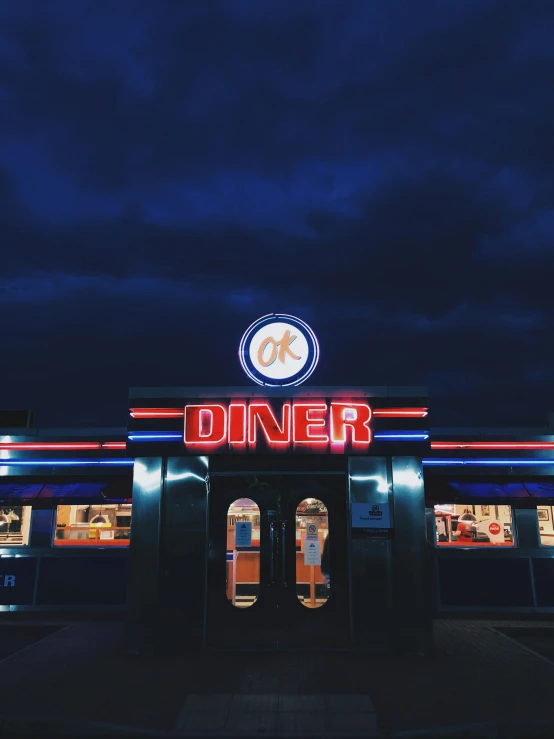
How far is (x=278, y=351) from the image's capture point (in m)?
10.6

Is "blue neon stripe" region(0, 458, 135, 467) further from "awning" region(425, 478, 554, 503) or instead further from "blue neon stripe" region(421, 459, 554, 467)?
"awning" region(425, 478, 554, 503)

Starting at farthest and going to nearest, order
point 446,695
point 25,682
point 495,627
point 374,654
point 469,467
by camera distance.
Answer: point 469,467
point 495,627
point 374,654
point 25,682
point 446,695

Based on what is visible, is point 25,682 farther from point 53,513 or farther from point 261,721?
point 53,513

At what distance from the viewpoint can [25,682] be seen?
764 cm

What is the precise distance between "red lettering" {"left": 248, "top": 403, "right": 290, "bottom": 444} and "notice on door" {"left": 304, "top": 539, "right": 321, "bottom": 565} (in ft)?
6.36

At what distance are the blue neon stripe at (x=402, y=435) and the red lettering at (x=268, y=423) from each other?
1611 mm

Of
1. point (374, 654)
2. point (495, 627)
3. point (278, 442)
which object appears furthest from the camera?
point (495, 627)

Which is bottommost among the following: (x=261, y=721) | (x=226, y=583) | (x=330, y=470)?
(x=261, y=721)

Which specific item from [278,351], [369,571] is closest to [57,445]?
[278,351]

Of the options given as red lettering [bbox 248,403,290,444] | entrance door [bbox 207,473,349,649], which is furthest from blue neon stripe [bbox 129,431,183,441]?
red lettering [bbox 248,403,290,444]

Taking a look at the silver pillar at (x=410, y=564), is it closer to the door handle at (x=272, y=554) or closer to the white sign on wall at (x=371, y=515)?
the white sign on wall at (x=371, y=515)

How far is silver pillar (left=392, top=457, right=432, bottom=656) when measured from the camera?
9258mm

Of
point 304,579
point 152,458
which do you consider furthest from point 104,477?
point 304,579

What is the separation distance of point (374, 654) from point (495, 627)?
3602 millimetres
